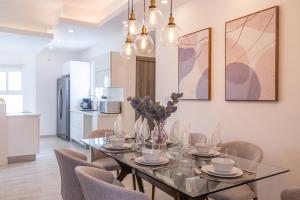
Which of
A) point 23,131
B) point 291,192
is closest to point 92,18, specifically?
point 23,131

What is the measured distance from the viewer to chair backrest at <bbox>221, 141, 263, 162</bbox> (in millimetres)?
2281

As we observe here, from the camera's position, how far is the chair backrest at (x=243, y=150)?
2.28 meters

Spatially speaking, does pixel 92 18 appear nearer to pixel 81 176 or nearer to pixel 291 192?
pixel 81 176

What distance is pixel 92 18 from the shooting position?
4766mm

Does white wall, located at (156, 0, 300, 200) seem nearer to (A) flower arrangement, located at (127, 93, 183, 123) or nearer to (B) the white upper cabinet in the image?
(A) flower arrangement, located at (127, 93, 183, 123)

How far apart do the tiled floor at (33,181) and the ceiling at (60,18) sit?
252cm

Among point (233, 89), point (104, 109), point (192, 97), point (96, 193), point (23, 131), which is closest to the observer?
point (96, 193)

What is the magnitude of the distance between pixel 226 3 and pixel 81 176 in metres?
2.47

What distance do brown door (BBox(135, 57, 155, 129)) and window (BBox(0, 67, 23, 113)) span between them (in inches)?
159

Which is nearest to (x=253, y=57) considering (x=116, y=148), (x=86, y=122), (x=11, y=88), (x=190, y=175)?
(x=190, y=175)

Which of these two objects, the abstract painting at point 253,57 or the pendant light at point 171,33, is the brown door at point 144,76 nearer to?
the abstract painting at point 253,57

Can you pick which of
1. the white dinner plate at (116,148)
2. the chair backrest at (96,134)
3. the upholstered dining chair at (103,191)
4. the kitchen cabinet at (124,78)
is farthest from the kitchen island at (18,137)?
the upholstered dining chair at (103,191)

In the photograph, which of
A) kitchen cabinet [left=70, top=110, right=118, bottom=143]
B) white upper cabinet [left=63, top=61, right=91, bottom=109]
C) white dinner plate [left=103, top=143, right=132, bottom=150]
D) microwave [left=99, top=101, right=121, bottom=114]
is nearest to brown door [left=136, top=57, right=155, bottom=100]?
microwave [left=99, top=101, right=121, bottom=114]

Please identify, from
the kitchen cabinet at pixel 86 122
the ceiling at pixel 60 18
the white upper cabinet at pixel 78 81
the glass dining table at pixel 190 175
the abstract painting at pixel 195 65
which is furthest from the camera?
the white upper cabinet at pixel 78 81
